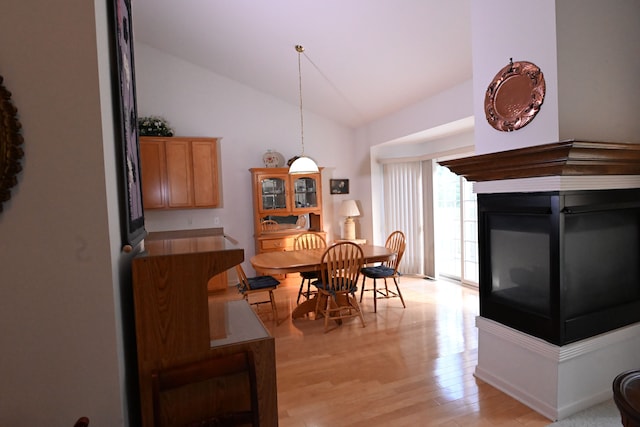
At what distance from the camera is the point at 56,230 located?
0.89 meters

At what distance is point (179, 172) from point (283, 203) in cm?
157

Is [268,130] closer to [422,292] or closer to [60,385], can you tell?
[422,292]

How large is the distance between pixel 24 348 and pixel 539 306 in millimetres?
2440

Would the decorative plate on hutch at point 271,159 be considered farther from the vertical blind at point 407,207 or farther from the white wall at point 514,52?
the white wall at point 514,52

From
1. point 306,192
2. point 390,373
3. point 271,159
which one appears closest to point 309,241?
point 306,192

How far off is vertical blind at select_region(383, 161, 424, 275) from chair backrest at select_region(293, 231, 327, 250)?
5.30ft

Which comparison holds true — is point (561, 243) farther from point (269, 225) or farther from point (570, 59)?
point (269, 225)

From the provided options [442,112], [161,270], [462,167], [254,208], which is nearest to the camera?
[161,270]

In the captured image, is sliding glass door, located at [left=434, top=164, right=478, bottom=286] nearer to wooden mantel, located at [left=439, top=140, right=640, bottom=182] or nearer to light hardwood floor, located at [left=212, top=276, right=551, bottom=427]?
light hardwood floor, located at [left=212, top=276, right=551, bottom=427]

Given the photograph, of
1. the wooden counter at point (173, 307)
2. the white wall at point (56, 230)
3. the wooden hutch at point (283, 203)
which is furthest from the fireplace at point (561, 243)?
the wooden hutch at point (283, 203)

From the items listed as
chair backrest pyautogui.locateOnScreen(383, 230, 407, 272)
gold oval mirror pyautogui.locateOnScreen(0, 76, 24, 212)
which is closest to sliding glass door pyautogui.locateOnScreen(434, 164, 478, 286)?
chair backrest pyautogui.locateOnScreen(383, 230, 407, 272)

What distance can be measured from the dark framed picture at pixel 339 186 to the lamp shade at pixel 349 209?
0.42 metres

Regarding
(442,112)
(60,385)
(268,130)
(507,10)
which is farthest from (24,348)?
(268,130)

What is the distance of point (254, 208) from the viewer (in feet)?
17.7
